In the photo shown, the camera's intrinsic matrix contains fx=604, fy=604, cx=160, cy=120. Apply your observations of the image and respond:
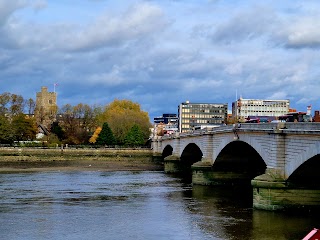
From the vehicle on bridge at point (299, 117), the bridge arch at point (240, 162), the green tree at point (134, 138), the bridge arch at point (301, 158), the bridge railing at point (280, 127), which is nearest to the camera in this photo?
the bridge arch at point (301, 158)

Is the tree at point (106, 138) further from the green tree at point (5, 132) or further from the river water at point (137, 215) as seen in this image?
the river water at point (137, 215)

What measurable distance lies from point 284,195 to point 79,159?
72306mm

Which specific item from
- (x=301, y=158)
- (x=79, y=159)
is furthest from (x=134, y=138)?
(x=301, y=158)

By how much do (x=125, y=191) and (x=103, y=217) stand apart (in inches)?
681

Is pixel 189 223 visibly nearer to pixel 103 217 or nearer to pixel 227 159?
pixel 103 217

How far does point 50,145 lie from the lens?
12106cm

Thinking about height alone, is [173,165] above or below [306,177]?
below

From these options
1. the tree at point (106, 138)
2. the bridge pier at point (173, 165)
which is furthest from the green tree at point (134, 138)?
the bridge pier at point (173, 165)

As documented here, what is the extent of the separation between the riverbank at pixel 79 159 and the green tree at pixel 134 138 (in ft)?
49.3

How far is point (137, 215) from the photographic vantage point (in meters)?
41.7

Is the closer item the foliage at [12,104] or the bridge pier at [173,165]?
the bridge pier at [173,165]

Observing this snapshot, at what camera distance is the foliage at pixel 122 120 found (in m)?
147

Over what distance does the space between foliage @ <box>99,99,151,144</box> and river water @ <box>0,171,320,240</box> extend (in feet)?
267

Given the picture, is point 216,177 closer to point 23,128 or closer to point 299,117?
point 299,117
